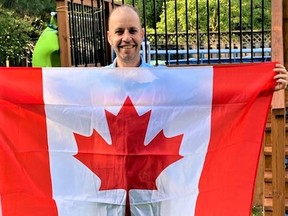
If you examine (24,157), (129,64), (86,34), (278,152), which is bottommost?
→ (278,152)

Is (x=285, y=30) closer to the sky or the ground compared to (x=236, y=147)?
closer to the sky

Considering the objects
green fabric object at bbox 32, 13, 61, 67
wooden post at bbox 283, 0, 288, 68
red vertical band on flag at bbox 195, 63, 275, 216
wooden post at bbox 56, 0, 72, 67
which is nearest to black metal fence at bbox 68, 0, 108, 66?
green fabric object at bbox 32, 13, 61, 67

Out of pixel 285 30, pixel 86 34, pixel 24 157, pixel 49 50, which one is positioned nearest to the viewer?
pixel 24 157

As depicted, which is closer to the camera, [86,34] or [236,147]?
[236,147]

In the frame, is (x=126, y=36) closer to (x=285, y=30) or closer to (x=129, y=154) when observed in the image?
(x=129, y=154)

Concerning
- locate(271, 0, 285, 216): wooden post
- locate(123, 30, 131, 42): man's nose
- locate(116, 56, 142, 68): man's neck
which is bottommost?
locate(271, 0, 285, 216): wooden post

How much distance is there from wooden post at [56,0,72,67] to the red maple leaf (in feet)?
7.75

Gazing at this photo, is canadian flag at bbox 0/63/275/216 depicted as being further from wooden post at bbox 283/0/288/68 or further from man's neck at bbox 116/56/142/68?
wooden post at bbox 283/0/288/68

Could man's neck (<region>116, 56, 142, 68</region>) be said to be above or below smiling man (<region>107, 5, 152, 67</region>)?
below

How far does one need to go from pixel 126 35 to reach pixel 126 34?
10 mm

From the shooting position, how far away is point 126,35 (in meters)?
2.68

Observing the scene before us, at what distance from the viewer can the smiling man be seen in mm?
2684

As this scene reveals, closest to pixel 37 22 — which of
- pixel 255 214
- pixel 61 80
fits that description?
pixel 255 214

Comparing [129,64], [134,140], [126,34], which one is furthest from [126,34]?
[134,140]
